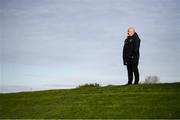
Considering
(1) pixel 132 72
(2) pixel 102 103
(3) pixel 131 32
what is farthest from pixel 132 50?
(2) pixel 102 103

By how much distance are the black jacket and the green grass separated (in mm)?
1459

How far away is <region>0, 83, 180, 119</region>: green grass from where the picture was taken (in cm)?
1505

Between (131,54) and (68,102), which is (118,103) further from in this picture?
(131,54)

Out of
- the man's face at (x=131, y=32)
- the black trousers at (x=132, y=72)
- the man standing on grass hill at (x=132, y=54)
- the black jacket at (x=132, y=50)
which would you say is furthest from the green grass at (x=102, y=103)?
the man's face at (x=131, y=32)

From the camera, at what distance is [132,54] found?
20.0m

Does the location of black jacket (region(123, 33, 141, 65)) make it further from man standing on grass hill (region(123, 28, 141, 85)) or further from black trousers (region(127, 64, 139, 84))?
black trousers (region(127, 64, 139, 84))

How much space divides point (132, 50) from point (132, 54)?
0.66ft

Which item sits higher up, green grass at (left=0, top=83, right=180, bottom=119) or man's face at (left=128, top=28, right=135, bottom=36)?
man's face at (left=128, top=28, right=135, bottom=36)

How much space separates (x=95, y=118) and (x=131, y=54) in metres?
5.91

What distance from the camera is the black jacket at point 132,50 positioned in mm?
19906

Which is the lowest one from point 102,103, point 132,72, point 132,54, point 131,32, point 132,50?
point 102,103

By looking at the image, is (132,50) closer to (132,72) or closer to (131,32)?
(131,32)

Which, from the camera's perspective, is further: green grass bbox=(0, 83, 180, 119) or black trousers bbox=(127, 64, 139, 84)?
black trousers bbox=(127, 64, 139, 84)

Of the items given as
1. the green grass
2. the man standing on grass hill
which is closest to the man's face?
the man standing on grass hill
